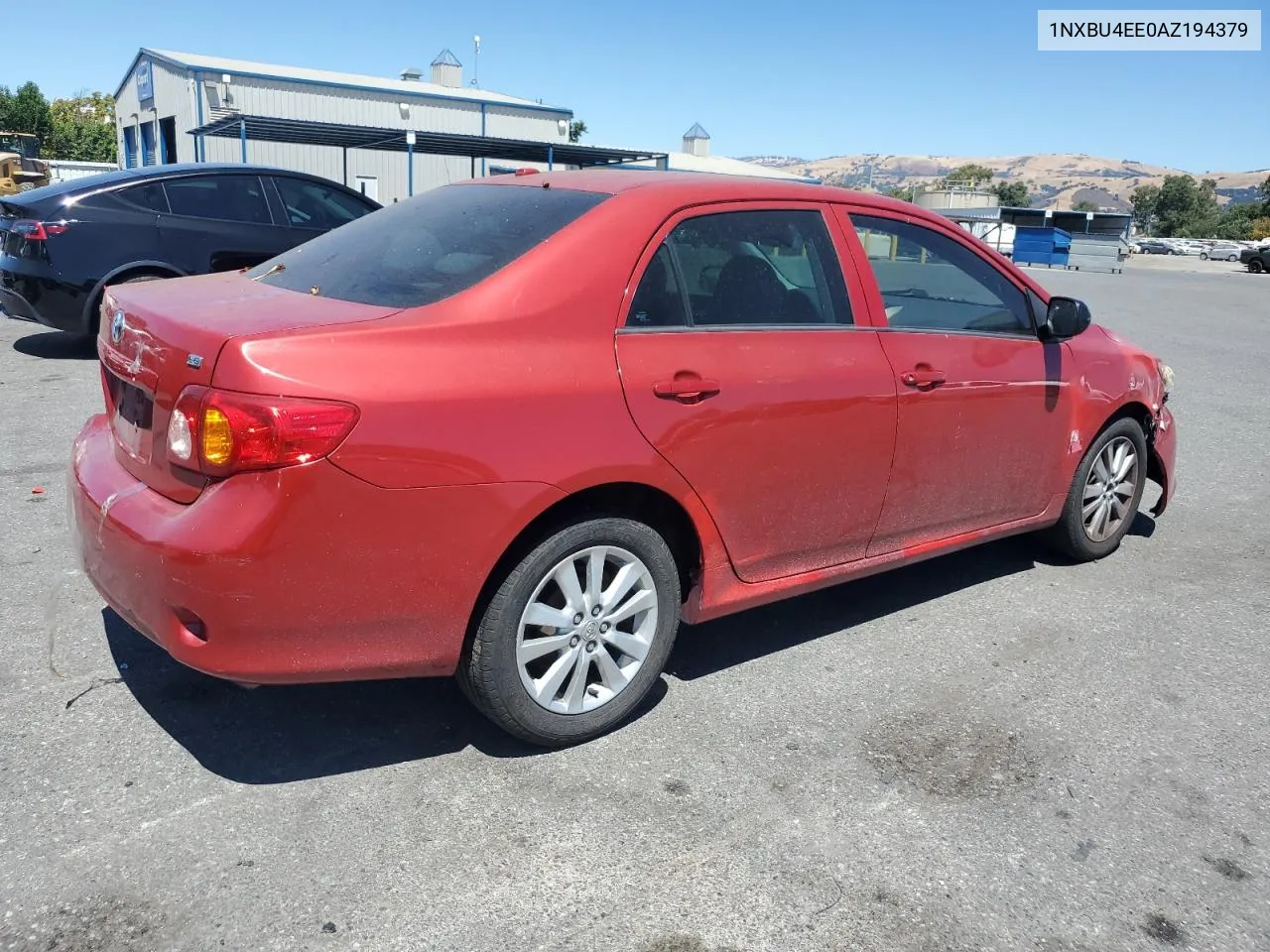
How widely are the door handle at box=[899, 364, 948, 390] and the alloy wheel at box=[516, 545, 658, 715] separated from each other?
4.11ft

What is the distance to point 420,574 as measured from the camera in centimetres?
273

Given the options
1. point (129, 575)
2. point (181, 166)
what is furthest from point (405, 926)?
point (181, 166)

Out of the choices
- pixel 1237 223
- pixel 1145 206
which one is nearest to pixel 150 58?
pixel 1237 223

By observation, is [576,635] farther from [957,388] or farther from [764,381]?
[957,388]

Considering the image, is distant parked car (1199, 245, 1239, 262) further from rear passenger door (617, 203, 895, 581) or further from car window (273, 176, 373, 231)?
rear passenger door (617, 203, 895, 581)

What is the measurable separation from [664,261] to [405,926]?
1972 mm

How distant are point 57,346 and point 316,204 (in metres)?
2.64

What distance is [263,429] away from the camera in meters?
2.52

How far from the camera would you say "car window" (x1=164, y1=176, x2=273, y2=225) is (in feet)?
28.2

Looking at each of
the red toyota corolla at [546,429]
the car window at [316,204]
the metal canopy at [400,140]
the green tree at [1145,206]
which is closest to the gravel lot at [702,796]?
the red toyota corolla at [546,429]

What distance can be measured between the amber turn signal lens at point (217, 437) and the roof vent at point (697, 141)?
58630mm

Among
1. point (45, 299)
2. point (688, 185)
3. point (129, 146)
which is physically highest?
point (129, 146)

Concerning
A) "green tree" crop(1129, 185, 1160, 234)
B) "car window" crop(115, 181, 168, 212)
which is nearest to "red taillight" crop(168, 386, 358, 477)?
"car window" crop(115, 181, 168, 212)

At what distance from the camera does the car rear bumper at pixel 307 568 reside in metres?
2.54
